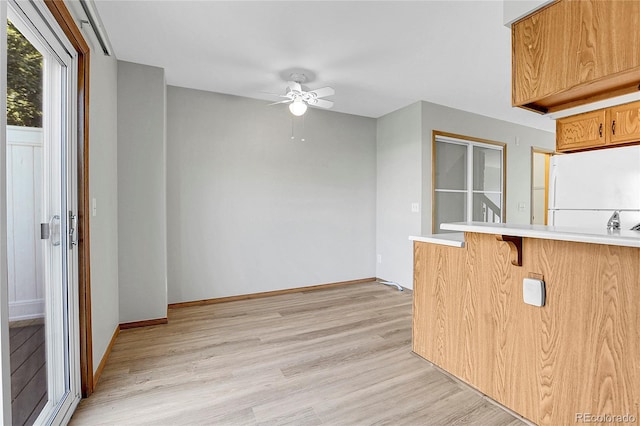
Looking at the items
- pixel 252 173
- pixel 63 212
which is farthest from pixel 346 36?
pixel 63 212

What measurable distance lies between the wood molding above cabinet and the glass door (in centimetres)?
438

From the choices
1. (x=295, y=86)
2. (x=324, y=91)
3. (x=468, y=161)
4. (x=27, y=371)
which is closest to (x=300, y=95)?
(x=295, y=86)

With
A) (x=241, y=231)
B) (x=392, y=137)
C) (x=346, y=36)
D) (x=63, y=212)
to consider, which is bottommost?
(x=241, y=231)

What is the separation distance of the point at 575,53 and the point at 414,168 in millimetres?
2312

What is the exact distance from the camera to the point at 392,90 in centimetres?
331

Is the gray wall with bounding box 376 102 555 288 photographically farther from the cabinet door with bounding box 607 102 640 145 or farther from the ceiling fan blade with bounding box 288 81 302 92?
the ceiling fan blade with bounding box 288 81 302 92

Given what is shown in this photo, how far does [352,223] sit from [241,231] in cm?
164

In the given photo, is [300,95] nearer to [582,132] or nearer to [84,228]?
[84,228]

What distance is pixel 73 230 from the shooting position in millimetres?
1649

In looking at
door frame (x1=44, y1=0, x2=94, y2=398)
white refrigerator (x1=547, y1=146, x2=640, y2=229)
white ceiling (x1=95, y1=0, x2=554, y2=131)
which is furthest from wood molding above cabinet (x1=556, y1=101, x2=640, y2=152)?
door frame (x1=44, y1=0, x2=94, y2=398)

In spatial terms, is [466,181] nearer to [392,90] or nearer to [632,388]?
[392,90]

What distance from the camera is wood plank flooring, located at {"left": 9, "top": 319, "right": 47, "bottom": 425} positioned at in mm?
1188

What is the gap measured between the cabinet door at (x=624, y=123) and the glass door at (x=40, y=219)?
5.01 metres

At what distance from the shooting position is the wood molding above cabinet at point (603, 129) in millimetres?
3143
